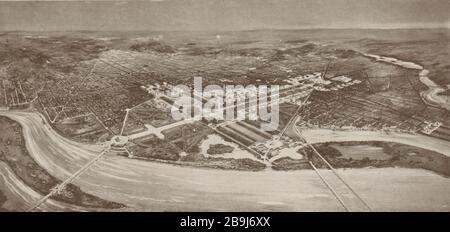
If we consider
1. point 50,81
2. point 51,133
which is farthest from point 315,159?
point 50,81

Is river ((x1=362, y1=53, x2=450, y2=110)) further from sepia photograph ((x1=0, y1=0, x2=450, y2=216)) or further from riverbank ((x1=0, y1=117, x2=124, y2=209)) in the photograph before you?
riverbank ((x1=0, y1=117, x2=124, y2=209))

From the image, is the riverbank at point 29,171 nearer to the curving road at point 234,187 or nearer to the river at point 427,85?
the curving road at point 234,187

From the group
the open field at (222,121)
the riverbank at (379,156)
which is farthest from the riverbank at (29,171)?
the riverbank at (379,156)

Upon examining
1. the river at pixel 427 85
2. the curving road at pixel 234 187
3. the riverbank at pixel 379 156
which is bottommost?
the curving road at pixel 234 187

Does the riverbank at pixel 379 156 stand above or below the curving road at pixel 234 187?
above

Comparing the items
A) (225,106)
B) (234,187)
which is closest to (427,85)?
(225,106)

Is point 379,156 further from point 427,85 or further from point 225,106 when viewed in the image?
point 225,106
